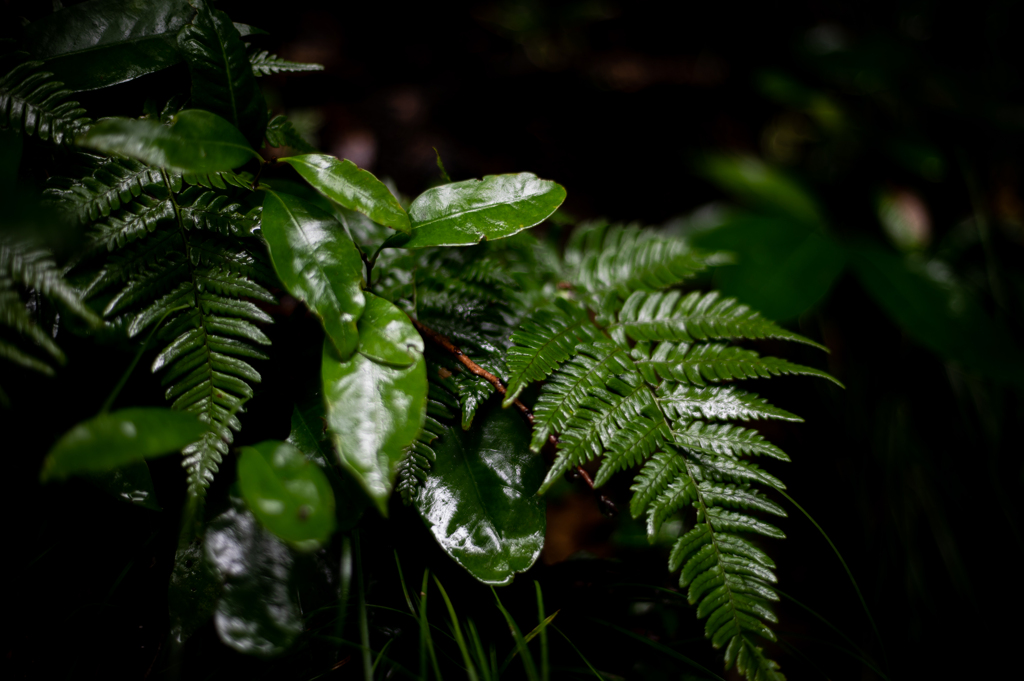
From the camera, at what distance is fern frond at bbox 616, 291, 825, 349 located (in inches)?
37.3

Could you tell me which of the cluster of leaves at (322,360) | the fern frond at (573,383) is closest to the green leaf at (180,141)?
the cluster of leaves at (322,360)

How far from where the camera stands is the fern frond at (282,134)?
0.96 metres

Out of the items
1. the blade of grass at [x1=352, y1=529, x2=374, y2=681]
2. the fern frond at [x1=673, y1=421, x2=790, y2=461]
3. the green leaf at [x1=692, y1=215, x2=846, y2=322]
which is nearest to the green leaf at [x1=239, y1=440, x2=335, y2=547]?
the blade of grass at [x1=352, y1=529, x2=374, y2=681]

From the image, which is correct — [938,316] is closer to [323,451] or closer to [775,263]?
[775,263]

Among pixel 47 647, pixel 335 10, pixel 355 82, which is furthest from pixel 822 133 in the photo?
pixel 47 647

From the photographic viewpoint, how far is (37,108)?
2.47ft

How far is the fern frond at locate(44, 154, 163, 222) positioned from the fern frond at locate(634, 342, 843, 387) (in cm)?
99

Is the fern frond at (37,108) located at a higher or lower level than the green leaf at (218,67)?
lower

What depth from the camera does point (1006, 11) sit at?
9.04 ft

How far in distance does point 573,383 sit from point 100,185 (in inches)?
35.0

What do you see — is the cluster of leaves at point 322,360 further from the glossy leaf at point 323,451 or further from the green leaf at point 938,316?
the green leaf at point 938,316

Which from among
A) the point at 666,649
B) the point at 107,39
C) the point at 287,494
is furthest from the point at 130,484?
the point at 666,649

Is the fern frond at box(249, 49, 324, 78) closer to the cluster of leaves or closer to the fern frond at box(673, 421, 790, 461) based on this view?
the cluster of leaves

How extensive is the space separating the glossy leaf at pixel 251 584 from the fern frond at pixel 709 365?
0.74 m
